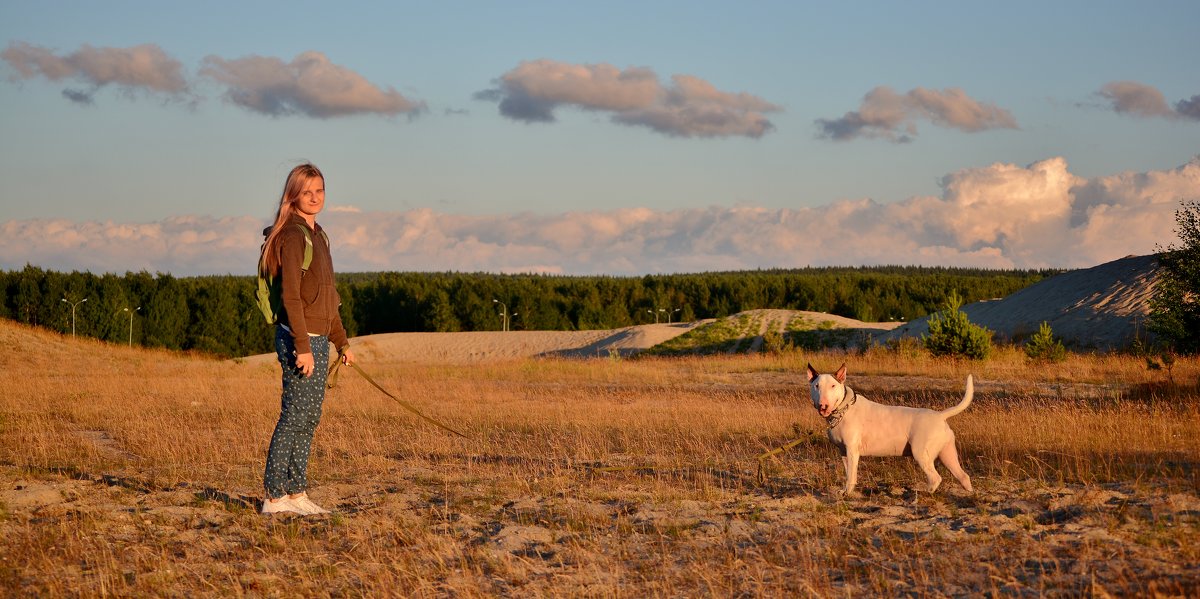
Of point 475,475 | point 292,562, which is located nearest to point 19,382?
point 475,475

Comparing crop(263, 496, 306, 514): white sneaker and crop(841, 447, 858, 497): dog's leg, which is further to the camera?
crop(841, 447, 858, 497): dog's leg

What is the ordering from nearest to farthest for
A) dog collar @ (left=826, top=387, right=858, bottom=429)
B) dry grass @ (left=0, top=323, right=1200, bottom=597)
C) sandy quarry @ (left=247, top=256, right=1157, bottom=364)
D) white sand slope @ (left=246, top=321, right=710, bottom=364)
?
1. dry grass @ (left=0, top=323, right=1200, bottom=597)
2. dog collar @ (left=826, top=387, right=858, bottom=429)
3. sandy quarry @ (left=247, top=256, right=1157, bottom=364)
4. white sand slope @ (left=246, top=321, right=710, bottom=364)

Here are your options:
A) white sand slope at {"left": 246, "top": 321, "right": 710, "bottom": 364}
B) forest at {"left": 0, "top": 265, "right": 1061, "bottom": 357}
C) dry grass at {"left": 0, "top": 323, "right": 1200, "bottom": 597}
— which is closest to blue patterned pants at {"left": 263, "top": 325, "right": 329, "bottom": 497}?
dry grass at {"left": 0, "top": 323, "right": 1200, "bottom": 597}

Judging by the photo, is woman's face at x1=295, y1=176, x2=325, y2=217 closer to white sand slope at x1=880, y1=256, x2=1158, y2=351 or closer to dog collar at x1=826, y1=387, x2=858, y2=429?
dog collar at x1=826, y1=387, x2=858, y2=429

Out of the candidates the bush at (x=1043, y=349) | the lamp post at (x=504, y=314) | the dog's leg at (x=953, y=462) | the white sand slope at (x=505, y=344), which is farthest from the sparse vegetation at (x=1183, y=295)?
the lamp post at (x=504, y=314)

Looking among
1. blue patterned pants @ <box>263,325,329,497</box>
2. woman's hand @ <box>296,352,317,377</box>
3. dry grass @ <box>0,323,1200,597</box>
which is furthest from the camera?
blue patterned pants @ <box>263,325,329,497</box>

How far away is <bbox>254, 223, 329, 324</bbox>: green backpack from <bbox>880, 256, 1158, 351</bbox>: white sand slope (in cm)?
2863

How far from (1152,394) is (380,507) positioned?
14634 mm

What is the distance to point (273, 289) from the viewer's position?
23.1 ft

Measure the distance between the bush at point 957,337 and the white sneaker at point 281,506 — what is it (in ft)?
74.5

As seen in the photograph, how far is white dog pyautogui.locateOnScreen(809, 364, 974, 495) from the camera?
7613mm

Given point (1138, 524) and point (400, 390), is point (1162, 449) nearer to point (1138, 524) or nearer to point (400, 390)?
point (1138, 524)

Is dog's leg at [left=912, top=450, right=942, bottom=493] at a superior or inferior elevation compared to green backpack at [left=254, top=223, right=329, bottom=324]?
inferior

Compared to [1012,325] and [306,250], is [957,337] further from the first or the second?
[306,250]
